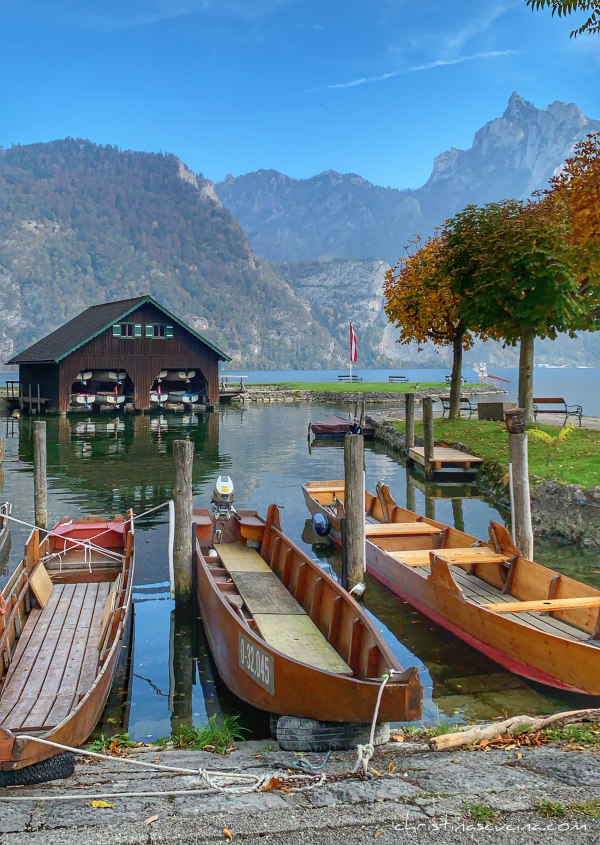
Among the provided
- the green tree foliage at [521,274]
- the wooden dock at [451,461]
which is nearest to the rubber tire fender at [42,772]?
the wooden dock at [451,461]

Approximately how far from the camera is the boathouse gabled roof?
58.3m

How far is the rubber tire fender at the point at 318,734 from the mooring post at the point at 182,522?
225 inches

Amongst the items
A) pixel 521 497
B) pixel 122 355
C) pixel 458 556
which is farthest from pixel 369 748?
pixel 122 355

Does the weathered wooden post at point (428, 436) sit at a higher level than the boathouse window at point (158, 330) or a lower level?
lower

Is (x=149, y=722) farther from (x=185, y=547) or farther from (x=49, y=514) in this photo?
(x=49, y=514)

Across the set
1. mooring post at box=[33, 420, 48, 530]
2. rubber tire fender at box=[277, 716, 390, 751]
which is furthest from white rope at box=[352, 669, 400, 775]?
mooring post at box=[33, 420, 48, 530]

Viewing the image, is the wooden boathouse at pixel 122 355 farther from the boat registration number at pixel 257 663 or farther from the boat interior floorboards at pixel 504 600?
the boat registration number at pixel 257 663

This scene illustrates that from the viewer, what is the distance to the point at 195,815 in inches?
232

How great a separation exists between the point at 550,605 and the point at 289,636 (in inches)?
144

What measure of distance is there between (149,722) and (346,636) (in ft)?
9.24

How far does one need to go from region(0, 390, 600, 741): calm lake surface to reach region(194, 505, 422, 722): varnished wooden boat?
3.10 ft

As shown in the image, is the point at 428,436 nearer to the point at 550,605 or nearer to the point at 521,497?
the point at 521,497

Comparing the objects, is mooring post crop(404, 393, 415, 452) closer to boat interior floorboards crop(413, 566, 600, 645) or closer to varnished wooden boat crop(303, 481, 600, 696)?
varnished wooden boat crop(303, 481, 600, 696)

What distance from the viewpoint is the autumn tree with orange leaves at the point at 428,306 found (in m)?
37.0
